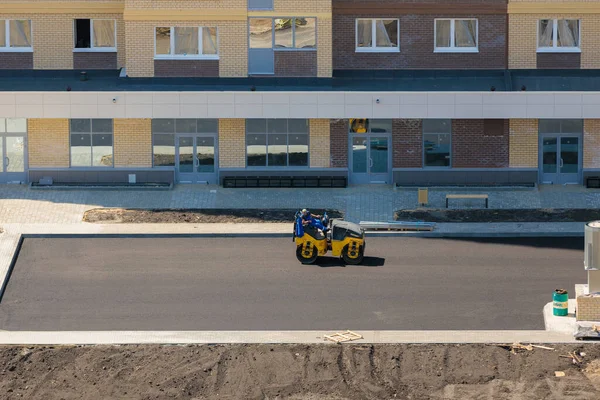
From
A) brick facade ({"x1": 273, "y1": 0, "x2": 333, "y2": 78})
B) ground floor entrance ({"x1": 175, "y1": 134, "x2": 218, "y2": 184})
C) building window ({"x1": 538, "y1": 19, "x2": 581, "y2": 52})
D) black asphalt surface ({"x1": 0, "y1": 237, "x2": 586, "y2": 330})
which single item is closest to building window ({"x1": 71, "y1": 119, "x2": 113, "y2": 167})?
ground floor entrance ({"x1": 175, "y1": 134, "x2": 218, "y2": 184})

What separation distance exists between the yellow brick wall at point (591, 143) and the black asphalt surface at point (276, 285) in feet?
32.4

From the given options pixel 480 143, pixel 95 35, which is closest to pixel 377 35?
pixel 480 143

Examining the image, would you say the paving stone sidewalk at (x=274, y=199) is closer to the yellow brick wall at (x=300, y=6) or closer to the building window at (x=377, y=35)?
the building window at (x=377, y=35)

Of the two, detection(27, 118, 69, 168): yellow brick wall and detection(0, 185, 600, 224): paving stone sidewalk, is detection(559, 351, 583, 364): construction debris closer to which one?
detection(0, 185, 600, 224): paving stone sidewalk

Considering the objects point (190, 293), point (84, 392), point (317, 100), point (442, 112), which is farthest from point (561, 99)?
point (84, 392)

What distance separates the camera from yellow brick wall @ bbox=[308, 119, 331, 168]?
46.8 metres

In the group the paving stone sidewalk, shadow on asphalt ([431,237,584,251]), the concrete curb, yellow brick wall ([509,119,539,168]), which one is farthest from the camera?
yellow brick wall ([509,119,539,168])

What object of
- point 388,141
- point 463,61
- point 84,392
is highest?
point 463,61

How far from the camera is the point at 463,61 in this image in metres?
47.6

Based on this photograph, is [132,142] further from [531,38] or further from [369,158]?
[531,38]

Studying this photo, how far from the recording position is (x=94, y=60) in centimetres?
4800

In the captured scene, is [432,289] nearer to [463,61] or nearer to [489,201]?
→ [489,201]

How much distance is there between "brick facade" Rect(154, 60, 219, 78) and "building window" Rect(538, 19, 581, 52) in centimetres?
1232

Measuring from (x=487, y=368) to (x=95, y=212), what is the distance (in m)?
20.5
